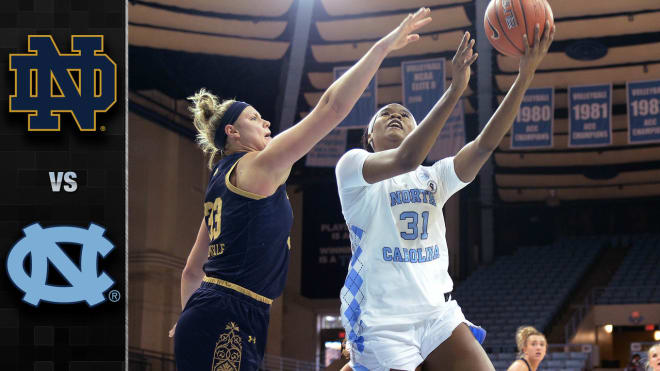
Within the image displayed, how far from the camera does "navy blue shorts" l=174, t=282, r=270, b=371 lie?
10.4 feet

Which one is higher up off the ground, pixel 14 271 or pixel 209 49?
pixel 209 49

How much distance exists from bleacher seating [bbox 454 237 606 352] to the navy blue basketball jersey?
16428 mm

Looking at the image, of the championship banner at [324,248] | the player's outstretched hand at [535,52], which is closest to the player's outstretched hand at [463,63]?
the player's outstretched hand at [535,52]

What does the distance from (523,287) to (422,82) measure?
329 inches

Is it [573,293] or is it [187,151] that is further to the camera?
[573,293]

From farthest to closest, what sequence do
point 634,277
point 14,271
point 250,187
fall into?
point 634,277, point 14,271, point 250,187

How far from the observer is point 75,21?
3965 mm

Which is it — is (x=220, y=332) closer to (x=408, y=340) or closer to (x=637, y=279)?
(x=408, y=340)

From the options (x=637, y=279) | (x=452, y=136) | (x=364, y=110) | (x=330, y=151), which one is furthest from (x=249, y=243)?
(x=637, y=279)

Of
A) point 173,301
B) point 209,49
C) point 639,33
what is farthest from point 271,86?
point 639,33

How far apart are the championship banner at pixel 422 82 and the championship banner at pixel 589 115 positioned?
293 cm

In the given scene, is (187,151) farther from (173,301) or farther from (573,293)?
(573,293)

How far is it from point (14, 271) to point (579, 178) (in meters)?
24.0

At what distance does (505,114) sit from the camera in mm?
3875
